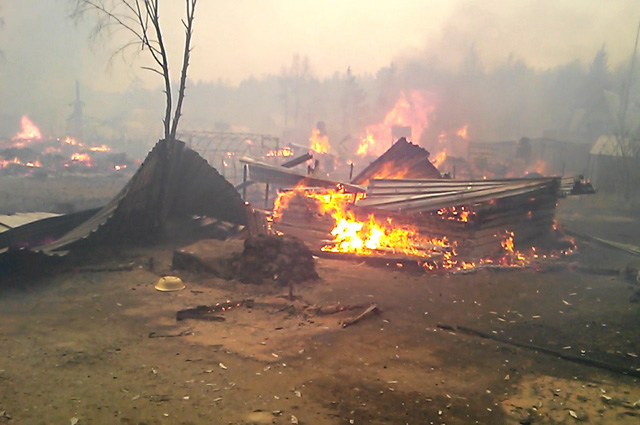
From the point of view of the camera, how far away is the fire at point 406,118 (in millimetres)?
57156

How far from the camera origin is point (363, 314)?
7.80 m

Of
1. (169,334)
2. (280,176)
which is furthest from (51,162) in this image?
(169,334)

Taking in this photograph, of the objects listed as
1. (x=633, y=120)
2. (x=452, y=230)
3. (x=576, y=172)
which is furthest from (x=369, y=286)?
(x=633, y=120)

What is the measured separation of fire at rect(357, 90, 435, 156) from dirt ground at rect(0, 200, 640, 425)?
47.5m

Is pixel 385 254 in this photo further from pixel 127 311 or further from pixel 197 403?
pixel 197 403

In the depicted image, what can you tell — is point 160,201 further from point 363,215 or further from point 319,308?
point 319,308

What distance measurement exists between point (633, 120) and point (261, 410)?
5043cm

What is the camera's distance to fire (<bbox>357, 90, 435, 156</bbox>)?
57.2 meters

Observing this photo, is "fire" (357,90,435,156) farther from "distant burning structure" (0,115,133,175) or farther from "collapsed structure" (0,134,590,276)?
"collapsed structure" (0,134,590,276)

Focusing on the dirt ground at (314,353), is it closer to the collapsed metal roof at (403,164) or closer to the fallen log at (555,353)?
the fallen log at (555,353)

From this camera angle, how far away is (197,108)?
361 ft

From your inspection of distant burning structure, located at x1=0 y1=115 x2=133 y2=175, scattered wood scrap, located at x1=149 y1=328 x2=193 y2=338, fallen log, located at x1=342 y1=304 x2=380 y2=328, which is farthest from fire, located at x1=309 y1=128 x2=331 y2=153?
scattered wood scrap, located at x1=149 y1=328 x2=193 y2=338

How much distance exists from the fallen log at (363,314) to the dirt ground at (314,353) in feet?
0.31

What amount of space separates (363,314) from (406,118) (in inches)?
2209
